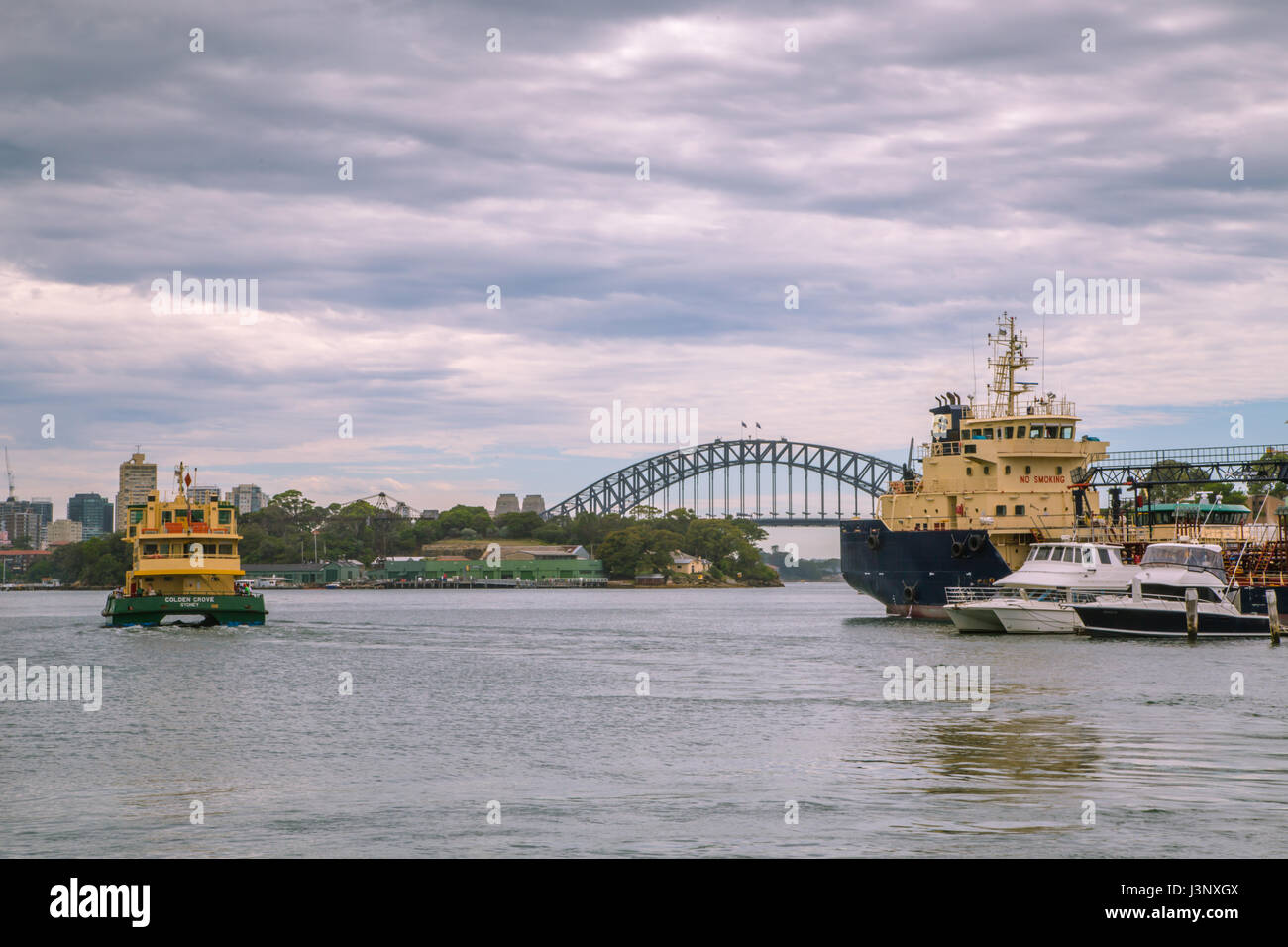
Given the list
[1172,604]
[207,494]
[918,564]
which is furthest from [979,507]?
[207,494]

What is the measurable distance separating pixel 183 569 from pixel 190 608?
111 inches

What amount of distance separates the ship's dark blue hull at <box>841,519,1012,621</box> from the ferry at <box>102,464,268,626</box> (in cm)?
4213

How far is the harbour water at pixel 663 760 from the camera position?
19.7 meters

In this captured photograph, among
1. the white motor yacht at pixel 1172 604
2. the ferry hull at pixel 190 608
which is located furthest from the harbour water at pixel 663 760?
the ferry hull at pixel 190 608

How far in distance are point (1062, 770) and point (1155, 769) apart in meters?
2.00

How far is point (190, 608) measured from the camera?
74.1 metres

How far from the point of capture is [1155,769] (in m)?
25.2

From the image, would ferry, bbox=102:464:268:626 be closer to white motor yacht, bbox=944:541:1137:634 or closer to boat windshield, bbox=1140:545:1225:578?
white motor yacht, bbox=944:541:1137:634

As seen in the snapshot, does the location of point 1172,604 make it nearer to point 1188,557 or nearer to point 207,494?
point 1188,557

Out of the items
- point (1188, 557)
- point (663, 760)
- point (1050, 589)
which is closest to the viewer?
point (663, 760)

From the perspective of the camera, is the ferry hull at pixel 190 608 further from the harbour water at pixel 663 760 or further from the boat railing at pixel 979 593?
the boat railing at pixel 979 593

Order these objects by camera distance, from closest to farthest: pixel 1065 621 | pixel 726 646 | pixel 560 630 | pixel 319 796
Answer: pixel 319 796 < pixel 1065 621 < pixel 726 646 < pixel 560 630

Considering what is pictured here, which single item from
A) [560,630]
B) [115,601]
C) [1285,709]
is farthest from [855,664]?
[115,601]

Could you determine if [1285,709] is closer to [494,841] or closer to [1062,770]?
[1062,770]
